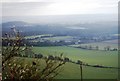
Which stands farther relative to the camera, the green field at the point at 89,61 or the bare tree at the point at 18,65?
the green field at the point at 89,61

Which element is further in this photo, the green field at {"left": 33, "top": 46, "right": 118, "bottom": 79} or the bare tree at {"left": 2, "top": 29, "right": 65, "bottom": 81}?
the green field at {"left": 33, "top": 46, "right": 118, "bottom": 79}

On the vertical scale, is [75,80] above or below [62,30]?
below

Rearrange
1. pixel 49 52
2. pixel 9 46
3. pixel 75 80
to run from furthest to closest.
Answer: pixel 75 80 < pixel 49 52 < pixel 9 46

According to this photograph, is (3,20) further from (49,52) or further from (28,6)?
(49,52)

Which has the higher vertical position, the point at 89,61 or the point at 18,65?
the point at 18,65

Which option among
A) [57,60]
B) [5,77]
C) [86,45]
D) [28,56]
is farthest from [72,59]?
[5,77]

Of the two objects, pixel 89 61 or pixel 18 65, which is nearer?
pixel 18 65

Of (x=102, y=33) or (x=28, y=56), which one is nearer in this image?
(x=28, y=56)

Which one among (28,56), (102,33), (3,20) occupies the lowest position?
(28,56)
